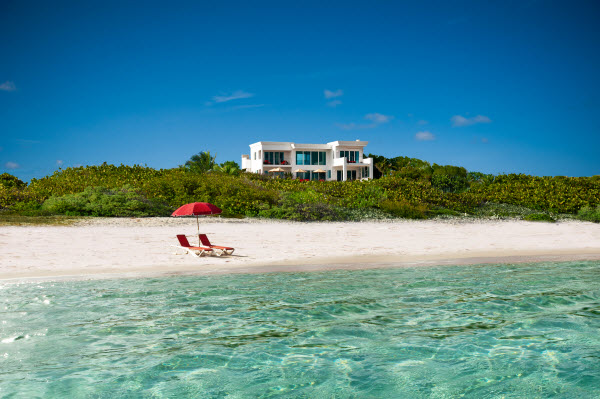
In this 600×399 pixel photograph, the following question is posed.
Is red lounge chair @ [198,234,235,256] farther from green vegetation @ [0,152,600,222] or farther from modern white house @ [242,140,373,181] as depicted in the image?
modern white house @ [242,140,373,181]

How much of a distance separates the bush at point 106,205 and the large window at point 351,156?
40786mm

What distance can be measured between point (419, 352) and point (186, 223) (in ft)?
50.2

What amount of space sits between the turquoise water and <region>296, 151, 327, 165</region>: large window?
5137 centimetres

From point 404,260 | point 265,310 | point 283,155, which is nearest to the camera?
point 265,310

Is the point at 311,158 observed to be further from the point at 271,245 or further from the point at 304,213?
the point at 271,245

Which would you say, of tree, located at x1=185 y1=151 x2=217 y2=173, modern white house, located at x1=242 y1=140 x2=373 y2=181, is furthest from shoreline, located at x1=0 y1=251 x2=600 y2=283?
modern white house, located at x1=242 y1=140 x2=373 y2=181

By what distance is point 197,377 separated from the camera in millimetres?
5930

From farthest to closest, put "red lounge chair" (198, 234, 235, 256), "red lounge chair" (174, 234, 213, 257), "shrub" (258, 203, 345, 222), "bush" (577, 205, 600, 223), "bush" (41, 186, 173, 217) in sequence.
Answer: "bush" (577, 205, 600, 223)
"shrub" (258, 203, 345, 222)
"bush" (41, 186, 173, 217)
"red lounge chair" (198, 234, 235, 256)
"red lounge chair" (174, 234, 213, 257)

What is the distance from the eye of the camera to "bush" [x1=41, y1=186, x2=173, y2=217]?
72.0 ft

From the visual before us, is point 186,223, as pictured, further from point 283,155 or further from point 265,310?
point 283,155

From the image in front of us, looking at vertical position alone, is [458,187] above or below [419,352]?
above

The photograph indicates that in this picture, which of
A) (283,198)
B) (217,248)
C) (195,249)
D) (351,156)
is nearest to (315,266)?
(217,248)

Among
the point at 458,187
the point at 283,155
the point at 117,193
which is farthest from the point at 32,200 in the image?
the point at 283,155

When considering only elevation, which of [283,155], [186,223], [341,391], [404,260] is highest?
[283,155]
